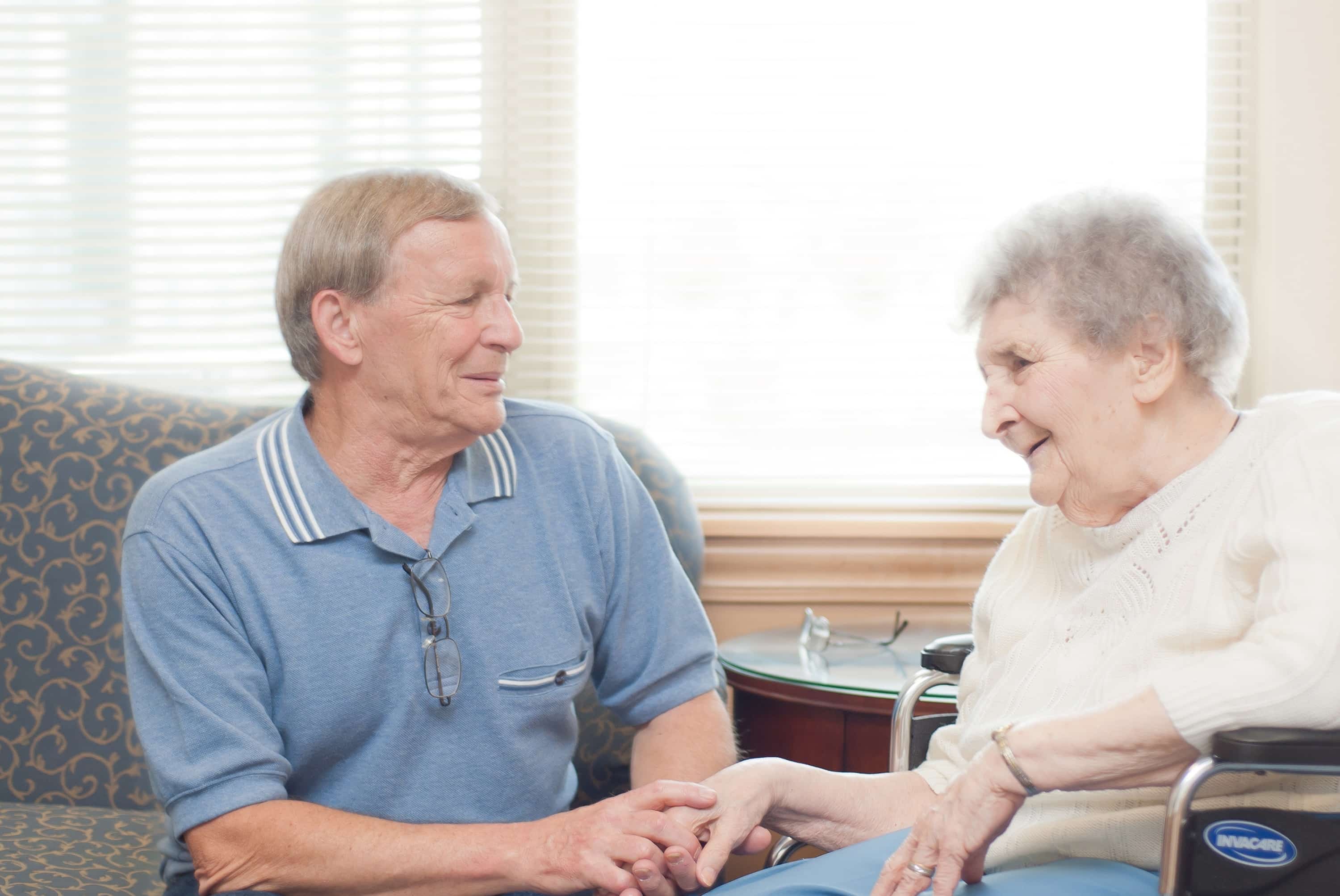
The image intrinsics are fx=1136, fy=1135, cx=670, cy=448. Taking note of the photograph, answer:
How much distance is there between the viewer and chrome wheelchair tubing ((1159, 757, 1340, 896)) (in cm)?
96

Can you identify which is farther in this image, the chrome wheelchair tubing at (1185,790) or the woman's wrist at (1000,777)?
the woman's wrist at (1000,777)

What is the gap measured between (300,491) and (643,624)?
51cm

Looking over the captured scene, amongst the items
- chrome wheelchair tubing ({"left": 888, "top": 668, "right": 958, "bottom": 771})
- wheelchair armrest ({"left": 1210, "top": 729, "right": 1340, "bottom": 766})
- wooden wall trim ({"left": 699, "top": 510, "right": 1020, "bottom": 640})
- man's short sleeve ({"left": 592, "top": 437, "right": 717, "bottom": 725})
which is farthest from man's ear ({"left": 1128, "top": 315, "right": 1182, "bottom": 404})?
wooden wall trim ({"left": 699, "top": 510, "right": 1020, "bottom": 640})

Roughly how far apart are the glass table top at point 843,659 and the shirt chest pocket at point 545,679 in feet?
1.46

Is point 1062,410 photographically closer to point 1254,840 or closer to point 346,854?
point 1254,840

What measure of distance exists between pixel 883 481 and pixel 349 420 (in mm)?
1260

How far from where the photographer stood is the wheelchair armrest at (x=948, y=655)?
1.49 meters

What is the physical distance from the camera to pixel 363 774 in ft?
4.66

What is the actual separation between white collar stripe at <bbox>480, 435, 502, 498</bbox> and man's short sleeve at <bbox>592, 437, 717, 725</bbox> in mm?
143

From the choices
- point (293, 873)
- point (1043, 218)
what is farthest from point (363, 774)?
point (1043, 218)

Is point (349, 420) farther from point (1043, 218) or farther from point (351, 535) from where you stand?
point (1043, 218)

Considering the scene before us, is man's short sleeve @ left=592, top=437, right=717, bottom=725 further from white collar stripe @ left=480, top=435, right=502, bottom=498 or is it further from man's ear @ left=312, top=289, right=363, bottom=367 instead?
man's ear @ left=312, top=289, right=363, bottom=367

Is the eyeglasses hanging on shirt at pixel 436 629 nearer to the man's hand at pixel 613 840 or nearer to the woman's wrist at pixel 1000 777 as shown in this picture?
the man's hand at pixel 613 840

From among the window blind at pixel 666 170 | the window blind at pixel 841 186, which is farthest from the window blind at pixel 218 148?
the window blind at pixel 841 186
